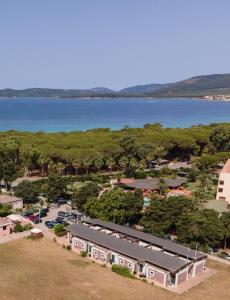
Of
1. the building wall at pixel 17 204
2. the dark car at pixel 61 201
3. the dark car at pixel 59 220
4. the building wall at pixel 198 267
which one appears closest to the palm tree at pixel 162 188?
the dark car at pixel 61 201

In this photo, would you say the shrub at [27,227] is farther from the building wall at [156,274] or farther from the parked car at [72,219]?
the building wall at [156,274]

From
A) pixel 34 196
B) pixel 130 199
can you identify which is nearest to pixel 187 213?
pixel 130 199

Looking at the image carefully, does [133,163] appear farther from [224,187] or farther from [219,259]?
[219,259]

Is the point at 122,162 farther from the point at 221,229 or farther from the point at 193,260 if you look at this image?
the point at 193,260

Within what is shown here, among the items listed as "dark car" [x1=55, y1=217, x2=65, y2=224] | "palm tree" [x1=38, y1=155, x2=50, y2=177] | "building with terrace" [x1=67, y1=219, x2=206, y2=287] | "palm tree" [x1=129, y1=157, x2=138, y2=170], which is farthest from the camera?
"palm tree" [x1=129, y1=157, x2=138, y2=170]

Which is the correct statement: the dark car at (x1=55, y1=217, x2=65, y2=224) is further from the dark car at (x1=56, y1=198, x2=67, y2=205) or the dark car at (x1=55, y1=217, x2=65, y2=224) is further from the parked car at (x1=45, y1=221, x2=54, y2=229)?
the dark car at (x1=56, y1=198, x2=67, y2=205)

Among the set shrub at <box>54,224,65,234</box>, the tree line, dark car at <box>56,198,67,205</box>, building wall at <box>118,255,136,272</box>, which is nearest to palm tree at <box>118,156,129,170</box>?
the tree line

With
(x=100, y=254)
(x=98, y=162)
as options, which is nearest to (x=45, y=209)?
(x=100, y=254)
